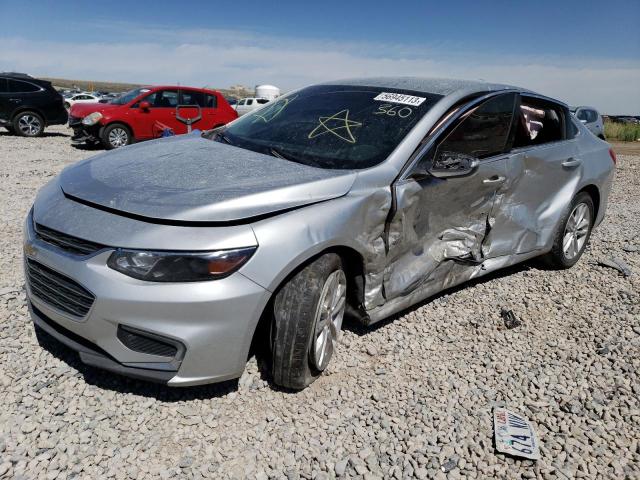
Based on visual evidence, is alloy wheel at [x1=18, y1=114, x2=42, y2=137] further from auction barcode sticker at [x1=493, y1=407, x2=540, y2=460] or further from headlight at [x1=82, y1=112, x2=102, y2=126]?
auction barcode sticker at [x1=493, y1=407, x2=540, y2=460]

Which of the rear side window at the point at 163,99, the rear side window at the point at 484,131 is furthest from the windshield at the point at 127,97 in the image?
the rear side window at the point at 484,131

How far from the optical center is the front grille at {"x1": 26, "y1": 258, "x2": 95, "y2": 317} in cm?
239

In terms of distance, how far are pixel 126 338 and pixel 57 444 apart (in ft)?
1.81

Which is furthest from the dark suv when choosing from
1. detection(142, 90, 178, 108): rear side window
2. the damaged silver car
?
the damaged silver car

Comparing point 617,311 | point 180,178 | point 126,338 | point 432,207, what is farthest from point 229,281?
point 617,311

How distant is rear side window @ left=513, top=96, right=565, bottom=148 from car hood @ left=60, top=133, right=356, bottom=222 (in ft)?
6.10

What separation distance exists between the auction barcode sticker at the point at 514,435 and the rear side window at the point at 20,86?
1530 centimetres

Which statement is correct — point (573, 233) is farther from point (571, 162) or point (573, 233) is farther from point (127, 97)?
point (127, 97)

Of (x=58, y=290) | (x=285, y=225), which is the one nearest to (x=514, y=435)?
(x=285, y=225)

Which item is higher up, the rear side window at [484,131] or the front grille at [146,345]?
the rear side window at [484,131]

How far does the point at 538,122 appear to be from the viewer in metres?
4.44

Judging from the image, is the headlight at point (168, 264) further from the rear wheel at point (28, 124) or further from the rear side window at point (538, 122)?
the rear wheel at point (28, 124)

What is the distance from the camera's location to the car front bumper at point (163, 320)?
2287mm

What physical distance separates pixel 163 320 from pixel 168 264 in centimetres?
24
